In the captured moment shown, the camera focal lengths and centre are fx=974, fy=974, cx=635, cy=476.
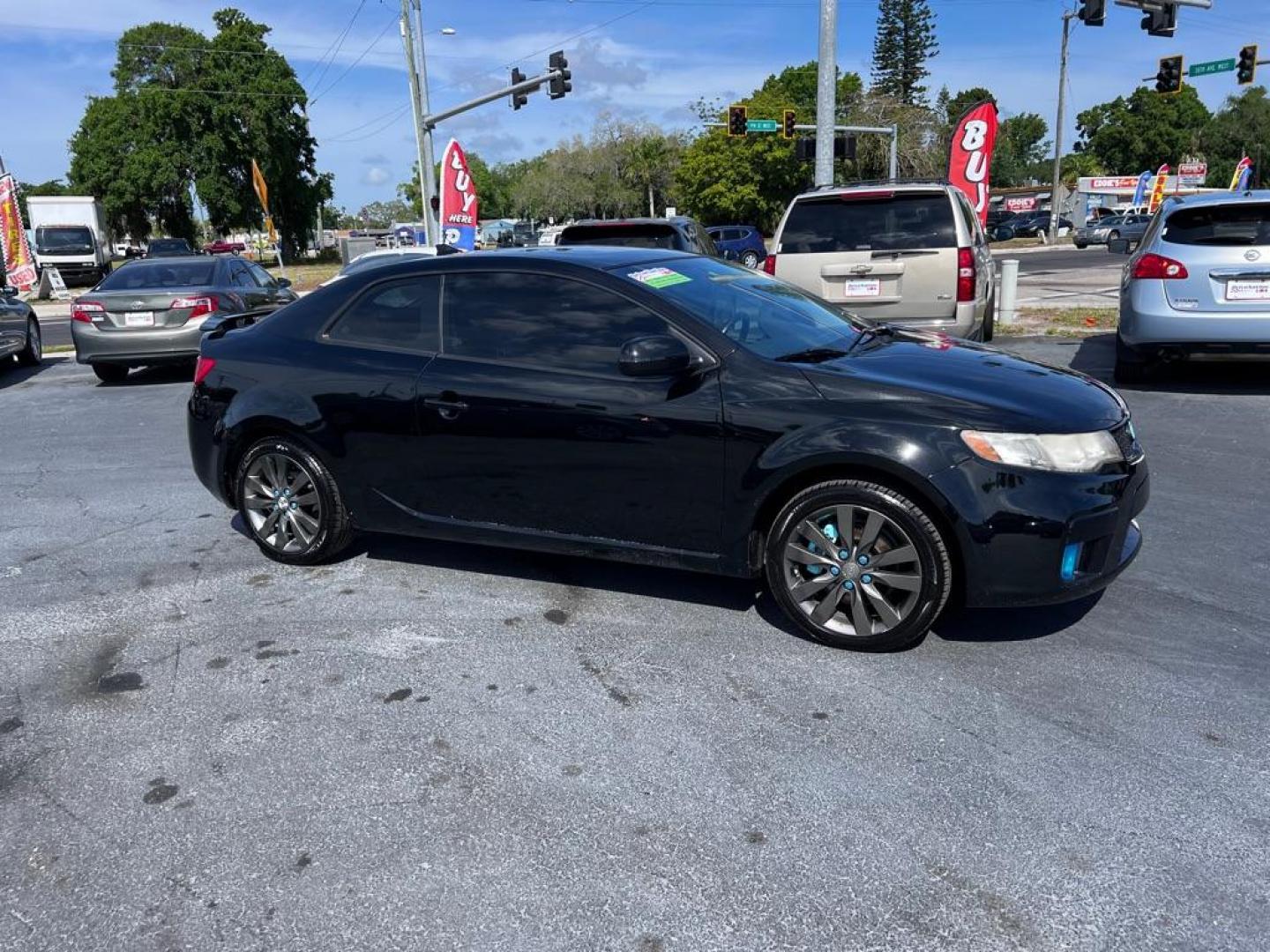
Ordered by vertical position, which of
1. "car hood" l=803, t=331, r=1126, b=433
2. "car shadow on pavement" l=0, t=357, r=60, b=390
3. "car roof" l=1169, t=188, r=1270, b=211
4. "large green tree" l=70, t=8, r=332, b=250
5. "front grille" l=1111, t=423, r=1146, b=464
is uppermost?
"large green tree" l=70, t=8, r=332, b=250

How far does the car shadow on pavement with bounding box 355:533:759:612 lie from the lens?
4582 millimetres

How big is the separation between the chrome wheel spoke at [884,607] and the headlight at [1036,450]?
25.9 inches

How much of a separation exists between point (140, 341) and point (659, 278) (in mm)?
8823

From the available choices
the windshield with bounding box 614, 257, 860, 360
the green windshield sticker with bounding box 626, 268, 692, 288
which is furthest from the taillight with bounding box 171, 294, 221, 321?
the green windshield sticker with bounding box 626, 268, 692, 288

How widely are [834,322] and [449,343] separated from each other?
1895 millimetres

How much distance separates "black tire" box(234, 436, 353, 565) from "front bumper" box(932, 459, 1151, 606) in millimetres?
2930

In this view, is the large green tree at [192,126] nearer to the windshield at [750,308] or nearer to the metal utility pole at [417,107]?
the metal utility pole at [417,107]

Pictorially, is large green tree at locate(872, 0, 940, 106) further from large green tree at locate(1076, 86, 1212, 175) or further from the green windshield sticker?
the green windshield sticker

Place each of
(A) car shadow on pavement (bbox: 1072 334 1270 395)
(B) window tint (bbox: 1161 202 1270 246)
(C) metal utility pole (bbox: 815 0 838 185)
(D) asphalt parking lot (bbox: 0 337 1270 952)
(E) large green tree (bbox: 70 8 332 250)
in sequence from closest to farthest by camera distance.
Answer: (D) asphalt parking lot (bbox: 0 337 1270 952) → (B) window tint (bbox: 1161 202 1270 246) → (A) car shadow on pavement (bbox: 1072 334 1270 395) → (C) metal utility pole (bbox: 815 0 838 185) → (E) large green tree (bbox: 70 8 332 250)

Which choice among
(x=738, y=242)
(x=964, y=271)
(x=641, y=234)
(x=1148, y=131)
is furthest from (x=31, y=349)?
(x=1148, y=131)

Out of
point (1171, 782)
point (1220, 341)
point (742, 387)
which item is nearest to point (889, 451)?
point (742, 387)

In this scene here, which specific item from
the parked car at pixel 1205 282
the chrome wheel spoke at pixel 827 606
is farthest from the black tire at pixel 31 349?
the parked car at pixel 1205 282

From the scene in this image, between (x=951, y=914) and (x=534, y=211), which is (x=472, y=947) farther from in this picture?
(x=534, y=211)

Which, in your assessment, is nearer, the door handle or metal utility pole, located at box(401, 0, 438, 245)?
the door handle
